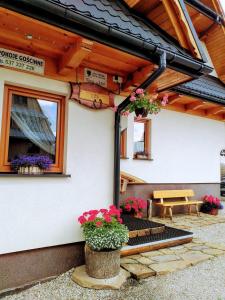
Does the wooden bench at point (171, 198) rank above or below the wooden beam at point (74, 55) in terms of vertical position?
below

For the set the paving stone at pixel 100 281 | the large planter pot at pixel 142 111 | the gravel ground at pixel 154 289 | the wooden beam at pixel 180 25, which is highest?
the wooden beam at pixel 180 25

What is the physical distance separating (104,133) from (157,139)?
3609mm

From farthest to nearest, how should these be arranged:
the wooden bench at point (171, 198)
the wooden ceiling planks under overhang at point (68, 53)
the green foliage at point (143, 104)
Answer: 1. the wooden bench at point (171, 198)
2. the green foliage at point (143, 104)
3. the wooden ceiling planks under overhang at point (68, 53)

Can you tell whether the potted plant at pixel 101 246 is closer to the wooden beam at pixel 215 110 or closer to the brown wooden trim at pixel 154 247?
the brown wooden trim at pixel 154 247

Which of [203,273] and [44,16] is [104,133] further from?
[203,273]

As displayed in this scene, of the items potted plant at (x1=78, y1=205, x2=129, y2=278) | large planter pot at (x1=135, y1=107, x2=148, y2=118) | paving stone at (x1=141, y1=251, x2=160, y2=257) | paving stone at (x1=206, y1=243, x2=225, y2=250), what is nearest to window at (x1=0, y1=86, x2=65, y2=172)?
potted plant at (x1=78, y1=205, x2=129, y2=278)

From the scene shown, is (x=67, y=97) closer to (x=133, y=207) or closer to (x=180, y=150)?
(x=133, y=207)

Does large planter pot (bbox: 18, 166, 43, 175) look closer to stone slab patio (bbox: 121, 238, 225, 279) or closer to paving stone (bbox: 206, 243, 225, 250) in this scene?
stone slab patio (bbox: 121, 238, 225, 279)

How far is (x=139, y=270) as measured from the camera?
3502 millimetres

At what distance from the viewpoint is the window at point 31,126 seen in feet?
11.0

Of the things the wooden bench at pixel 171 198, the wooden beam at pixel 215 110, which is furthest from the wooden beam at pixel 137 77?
the wooden beam at pixel 215 110

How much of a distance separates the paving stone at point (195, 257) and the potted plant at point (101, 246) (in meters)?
1.22

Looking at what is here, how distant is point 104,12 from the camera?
320 centimetres

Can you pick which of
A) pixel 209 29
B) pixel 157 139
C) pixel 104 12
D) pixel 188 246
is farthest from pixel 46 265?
pixel 209 29
